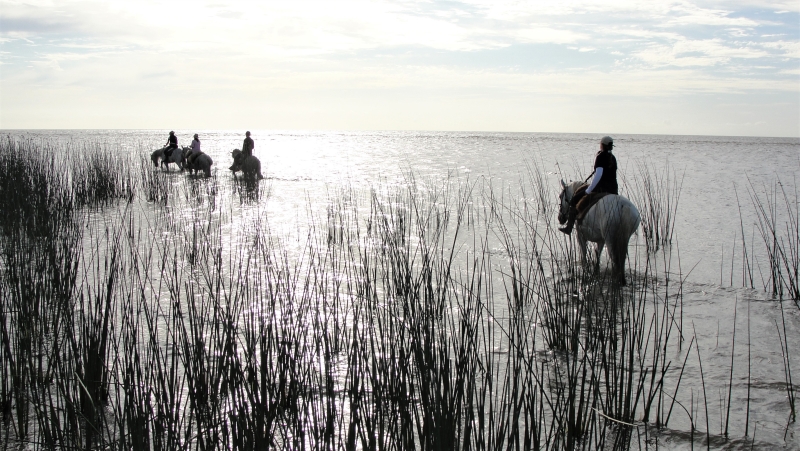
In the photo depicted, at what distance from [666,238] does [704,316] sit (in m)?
3.46

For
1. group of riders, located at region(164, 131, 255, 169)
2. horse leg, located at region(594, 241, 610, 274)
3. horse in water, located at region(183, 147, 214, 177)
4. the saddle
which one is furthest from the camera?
horse in water, located at region(183, 147, 214, 177)

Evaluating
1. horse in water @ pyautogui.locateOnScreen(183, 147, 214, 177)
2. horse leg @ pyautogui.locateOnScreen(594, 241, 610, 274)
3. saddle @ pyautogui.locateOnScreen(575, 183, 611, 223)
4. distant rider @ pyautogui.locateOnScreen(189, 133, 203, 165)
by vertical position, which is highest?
distant rider @ pyautogui.locateOnScreen(189, 133, 203, 165)

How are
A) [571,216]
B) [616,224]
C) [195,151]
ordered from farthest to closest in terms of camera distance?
[195,151], [571,216], [616,224]

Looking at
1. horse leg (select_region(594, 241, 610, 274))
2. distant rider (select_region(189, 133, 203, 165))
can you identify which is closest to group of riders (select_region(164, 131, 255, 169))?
distant rider (select_region(189, 133, 203, 165))

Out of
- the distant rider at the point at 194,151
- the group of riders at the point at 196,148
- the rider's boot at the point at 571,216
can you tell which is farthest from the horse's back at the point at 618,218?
the distant rider at the point at 194,151

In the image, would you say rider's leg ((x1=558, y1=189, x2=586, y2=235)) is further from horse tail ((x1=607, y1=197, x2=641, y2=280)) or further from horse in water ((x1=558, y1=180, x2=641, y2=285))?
horse tail ((x1=607, y1=197, x2=641, y2=280))

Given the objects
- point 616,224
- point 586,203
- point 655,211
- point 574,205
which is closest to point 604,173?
point 586,203

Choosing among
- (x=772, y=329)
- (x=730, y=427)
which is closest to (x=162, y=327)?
(x=730, y=427)

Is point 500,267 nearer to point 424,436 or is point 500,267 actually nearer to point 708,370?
point 708,370

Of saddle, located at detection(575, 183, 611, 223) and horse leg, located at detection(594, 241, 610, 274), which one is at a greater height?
saddle, located at detection(575, 183, 611, 223)

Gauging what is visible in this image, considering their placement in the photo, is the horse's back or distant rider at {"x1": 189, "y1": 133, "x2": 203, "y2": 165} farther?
distant rider at {"x1": 189, "y1": 133, "x2": 203, "y2": 165}

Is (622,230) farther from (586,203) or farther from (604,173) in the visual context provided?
(604,173)

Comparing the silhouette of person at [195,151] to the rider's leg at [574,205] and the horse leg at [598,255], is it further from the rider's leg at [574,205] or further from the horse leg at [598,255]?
the horse leg at [598,255]

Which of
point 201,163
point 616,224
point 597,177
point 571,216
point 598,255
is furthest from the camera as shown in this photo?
point 201,163
